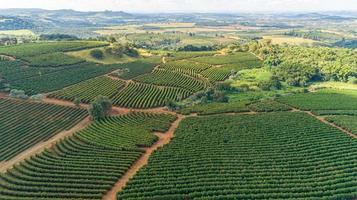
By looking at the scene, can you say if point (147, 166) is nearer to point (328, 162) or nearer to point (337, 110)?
point (328, 162)

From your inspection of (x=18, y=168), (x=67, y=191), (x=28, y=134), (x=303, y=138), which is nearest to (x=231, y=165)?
(x=303, y=138)

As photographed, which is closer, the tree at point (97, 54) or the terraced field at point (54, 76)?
the terraced field at point (54, 76)

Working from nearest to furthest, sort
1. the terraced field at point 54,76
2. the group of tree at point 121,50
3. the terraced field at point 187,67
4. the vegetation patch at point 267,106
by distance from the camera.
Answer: the vegetation patch at point 267,106, the terraced field at point 54,76, the terraced field at point 187,67, the group of tree at point 121,50

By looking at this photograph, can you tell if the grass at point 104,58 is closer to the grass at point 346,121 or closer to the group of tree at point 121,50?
the group of tree at point 121,50

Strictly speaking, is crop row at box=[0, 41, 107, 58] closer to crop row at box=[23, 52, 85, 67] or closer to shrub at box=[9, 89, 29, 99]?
crop row at box=[23, 52, 85, 67]

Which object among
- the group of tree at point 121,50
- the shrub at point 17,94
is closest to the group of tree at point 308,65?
the group of tree at point 121,50
